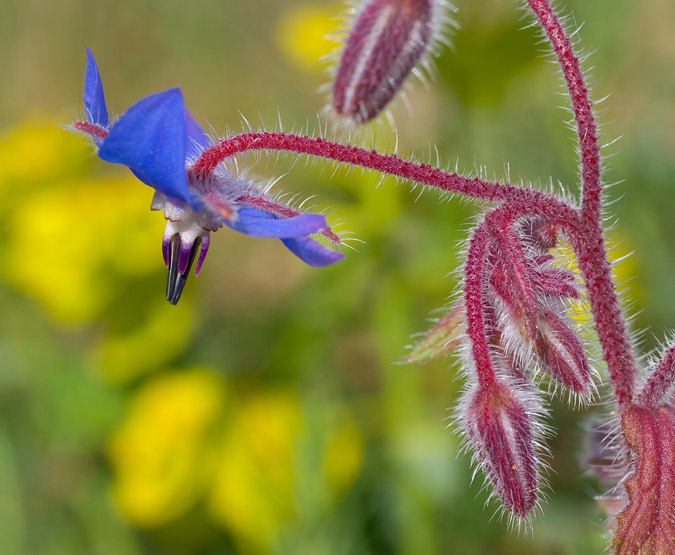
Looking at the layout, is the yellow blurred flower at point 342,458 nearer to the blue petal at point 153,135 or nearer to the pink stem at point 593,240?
the pink stem at point 593,240

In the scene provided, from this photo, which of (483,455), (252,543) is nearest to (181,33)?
(252,543)

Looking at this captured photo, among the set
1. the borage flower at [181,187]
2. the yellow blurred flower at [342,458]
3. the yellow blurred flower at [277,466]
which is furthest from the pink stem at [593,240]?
the yellow blurred flower at [342,458]

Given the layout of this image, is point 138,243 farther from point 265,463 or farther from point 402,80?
point 402,80

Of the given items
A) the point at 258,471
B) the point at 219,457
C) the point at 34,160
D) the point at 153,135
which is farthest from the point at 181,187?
the point at 34,160

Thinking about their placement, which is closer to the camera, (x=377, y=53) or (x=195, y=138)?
(x=377, y=53)

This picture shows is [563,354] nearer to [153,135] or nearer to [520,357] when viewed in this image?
[520,357]

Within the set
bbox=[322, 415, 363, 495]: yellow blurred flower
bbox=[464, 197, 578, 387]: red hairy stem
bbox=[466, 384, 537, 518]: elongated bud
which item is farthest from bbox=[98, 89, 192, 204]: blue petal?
bbox=[322, 415, 363, 495]: yellow blurred flower
